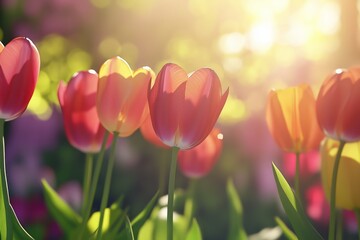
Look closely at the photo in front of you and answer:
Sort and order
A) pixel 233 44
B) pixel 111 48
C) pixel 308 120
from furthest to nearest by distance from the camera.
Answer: pixel 111 48, pixel 233 44, pixel 308 120

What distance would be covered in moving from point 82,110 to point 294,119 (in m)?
0.35

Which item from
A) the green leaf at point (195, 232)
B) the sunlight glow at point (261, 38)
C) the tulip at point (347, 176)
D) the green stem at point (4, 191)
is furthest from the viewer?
the sunlight glow at point (261, 38)

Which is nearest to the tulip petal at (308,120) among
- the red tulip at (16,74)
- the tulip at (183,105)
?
the tulip at (183,105)

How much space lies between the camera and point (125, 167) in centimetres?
346

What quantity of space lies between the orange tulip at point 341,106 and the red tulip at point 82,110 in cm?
37

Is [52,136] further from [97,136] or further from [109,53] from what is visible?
[109,53]

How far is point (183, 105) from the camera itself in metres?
0.96

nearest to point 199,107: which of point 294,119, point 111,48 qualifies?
point 294,119

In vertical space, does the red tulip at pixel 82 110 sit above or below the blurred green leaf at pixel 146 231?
above

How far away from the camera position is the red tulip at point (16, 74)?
0.95 m

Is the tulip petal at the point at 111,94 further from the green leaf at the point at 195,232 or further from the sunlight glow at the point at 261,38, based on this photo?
the sunlight glow at the point at 261,38

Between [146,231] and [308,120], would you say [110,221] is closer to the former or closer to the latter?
[146,231]

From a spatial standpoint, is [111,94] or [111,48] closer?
[111,94]

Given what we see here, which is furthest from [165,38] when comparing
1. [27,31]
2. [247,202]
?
[247,202]
